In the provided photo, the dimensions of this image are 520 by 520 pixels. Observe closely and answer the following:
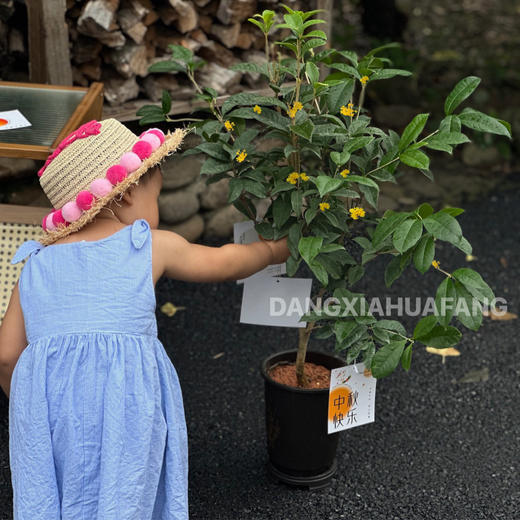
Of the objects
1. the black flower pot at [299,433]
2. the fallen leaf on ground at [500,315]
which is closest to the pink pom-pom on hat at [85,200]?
the black flower pot at [299,433]

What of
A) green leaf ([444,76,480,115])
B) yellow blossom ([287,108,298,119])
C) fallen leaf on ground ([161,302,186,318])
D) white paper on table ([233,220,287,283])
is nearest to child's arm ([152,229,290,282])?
white paper on table ([233,220,287,283])

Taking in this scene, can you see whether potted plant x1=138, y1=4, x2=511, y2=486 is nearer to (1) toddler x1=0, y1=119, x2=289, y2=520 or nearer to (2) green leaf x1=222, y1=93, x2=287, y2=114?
(2) green leaf x1=222, y1=93, x2=287, y2=114

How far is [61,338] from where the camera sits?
6.01 feet

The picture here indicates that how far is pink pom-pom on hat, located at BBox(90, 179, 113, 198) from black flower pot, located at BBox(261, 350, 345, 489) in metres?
0.84

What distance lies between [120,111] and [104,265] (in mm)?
1794

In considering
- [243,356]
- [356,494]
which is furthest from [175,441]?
[243,356]

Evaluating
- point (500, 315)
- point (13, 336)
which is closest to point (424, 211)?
point (13, 336)

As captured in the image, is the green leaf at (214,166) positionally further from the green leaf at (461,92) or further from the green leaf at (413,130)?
the green leaf at (461,92)

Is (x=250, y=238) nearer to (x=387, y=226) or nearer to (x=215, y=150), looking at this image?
(x=215, y=150)

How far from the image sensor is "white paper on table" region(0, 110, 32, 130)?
8.68 feet

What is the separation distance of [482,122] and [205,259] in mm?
758

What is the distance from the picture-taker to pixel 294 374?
251 cm

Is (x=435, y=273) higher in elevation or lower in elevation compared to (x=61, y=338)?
lower

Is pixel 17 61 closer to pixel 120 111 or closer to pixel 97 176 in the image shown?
pixel 120 111
